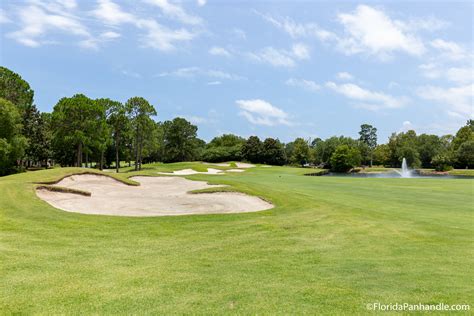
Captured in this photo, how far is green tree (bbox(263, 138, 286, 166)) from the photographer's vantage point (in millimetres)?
104106

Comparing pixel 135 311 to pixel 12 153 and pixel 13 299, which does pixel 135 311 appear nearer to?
pixel 13 299

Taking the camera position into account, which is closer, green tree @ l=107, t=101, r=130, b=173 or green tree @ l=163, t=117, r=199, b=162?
green tree @ l=107, t=101, r=130, b=173

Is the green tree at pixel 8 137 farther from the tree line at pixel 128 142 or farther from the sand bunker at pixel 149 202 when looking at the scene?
the sand bunker at pixel 149 202

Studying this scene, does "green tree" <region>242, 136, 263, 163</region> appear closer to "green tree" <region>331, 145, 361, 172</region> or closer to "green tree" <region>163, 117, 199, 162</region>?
"green tree" <region>163, 117, 199, 162</region>

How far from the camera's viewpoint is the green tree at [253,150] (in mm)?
103938

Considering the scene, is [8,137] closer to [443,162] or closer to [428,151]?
[443,162]

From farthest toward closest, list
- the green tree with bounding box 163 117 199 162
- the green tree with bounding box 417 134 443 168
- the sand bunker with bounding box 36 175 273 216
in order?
the green tree with bounding box 417 134 443 168
the green tree with bounding box 163 117 199 162
the sand bunker with bounding box 36 175 273 216

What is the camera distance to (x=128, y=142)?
8119cm

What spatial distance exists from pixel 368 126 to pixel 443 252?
155670 millimetres

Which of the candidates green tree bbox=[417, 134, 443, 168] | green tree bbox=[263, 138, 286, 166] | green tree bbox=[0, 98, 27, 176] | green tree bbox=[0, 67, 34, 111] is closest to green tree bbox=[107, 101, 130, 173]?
green tree bbox=[0, 67, 34, 111]

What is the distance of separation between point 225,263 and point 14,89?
53.9 m

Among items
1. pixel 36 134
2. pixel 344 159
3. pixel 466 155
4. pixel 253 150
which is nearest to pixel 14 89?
pixel 36 134

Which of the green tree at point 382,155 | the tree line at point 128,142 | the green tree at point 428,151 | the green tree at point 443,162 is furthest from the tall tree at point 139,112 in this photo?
the green tree at point 428,151

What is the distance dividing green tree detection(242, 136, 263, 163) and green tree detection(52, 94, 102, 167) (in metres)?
56.0
